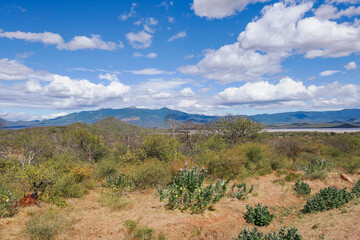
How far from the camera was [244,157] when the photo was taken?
16.4 metres

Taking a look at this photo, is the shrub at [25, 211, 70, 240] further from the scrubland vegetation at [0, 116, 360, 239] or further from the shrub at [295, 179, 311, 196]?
the shrub at [295, 179, 311, 196]

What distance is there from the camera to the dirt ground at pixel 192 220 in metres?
7.22

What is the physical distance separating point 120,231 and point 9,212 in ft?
16.5

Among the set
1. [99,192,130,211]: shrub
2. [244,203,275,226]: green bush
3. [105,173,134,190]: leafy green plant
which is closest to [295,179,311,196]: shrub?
[244,203,275,226]: green bush

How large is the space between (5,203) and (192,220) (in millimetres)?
7920

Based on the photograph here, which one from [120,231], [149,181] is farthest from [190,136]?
[120,231]

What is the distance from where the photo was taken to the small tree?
24.7 m

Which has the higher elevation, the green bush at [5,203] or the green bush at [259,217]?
the green bush at [5,203]

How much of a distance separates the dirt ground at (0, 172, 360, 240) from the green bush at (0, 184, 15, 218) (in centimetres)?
31

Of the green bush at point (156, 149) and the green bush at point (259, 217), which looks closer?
the green bush at point (259, 217)

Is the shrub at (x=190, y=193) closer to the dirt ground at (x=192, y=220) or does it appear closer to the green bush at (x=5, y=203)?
the dirt ground at (x=192, y=220)

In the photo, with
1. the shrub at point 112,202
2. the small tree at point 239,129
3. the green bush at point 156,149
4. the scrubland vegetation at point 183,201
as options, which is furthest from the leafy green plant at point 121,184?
the small tree at point 239,129

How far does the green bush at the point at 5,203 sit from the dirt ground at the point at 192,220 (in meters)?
0.31

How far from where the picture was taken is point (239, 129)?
2483cm
